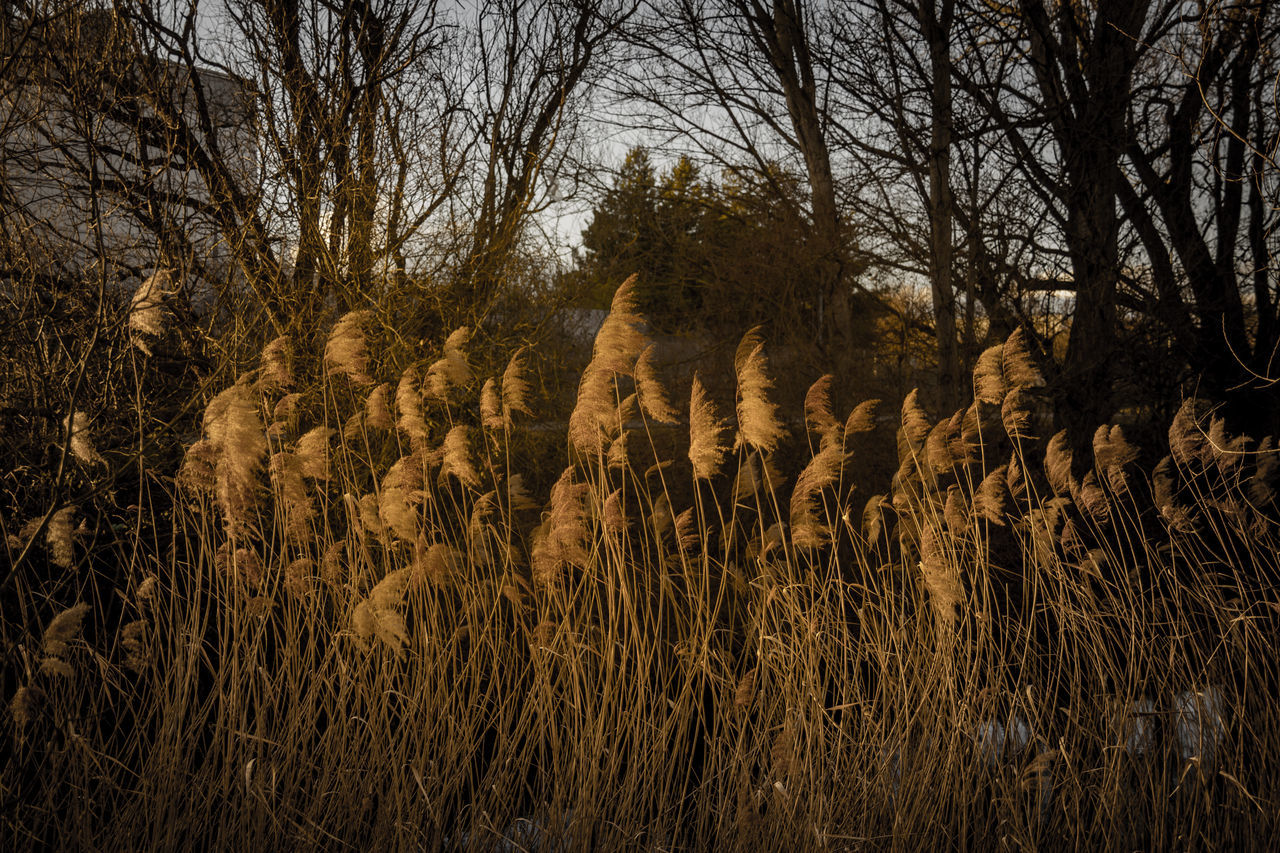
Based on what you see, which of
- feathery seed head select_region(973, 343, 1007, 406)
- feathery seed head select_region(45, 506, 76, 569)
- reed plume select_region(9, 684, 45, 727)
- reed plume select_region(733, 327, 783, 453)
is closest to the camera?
reed plume select_region(9, 684, 45, 727)

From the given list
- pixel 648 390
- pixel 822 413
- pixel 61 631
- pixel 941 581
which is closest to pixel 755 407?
pixel 648 390

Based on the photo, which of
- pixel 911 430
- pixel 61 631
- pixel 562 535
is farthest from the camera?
pixel 911 430

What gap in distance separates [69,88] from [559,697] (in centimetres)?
425

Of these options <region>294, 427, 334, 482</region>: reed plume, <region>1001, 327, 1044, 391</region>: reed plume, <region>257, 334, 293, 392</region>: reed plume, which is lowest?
<region>294, 427, 334, 482</region>: reed plume

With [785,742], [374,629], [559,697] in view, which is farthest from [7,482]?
[785,742]

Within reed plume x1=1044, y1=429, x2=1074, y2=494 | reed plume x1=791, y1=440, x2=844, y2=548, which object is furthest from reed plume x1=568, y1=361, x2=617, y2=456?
reed plume x1=1044, y1=429, x2=1074, y2=494

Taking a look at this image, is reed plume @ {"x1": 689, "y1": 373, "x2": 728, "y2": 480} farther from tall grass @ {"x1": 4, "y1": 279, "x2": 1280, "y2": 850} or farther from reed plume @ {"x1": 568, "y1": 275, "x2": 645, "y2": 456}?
reed plume @ {"x1": 568, "y1": 275, "x2": 645, "y2": 456}

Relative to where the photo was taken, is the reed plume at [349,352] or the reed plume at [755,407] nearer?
the reed plume at [755,407]

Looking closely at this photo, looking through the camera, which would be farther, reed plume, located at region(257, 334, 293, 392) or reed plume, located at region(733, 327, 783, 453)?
reed plume, located at region(257, 334, 293, 392)

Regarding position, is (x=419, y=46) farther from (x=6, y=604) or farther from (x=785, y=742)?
(x=785, y=742)

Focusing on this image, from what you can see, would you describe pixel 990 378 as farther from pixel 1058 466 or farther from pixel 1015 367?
pixel 1058 466

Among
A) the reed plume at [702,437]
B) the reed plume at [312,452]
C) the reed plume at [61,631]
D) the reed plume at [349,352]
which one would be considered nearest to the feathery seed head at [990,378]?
the reed plume at [702,437]

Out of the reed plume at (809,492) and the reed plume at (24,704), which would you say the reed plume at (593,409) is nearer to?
the reed plume at (809,492)

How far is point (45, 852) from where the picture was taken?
309 centimetres
